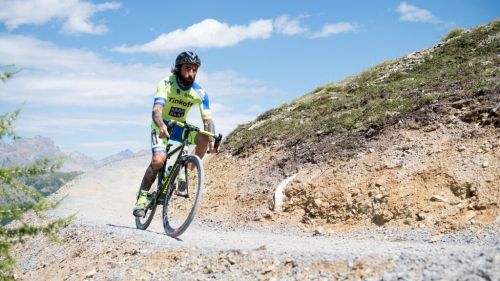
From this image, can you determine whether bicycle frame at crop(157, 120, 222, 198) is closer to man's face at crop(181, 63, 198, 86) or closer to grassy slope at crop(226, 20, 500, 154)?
man's face at crop(181, 63, 198, 86)

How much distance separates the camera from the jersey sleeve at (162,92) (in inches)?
364

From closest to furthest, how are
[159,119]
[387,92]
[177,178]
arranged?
1. [159,119]
2. [177,178]
3. [387,92]

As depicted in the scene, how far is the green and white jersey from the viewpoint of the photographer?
9.49 m

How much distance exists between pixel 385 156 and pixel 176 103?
20.3ft

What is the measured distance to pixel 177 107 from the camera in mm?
9781

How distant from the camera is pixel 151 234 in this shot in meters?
9.27

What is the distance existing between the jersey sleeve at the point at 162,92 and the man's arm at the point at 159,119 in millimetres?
111

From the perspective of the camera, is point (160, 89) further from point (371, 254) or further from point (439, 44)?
point (439, 44)

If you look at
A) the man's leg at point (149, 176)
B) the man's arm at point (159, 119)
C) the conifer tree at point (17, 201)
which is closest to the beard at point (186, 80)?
the man's arm at point (159, 119)

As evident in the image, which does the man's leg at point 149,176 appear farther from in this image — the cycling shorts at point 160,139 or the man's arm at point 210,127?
the man's arm at point 210,127

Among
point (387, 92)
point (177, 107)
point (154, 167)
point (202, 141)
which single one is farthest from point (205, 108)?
point (387, 92)

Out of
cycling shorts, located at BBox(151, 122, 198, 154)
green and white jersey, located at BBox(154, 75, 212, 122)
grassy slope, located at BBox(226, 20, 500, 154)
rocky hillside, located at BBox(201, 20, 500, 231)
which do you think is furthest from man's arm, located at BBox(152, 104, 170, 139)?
grassy slope, located at BBox(226, 20, 500, 154)

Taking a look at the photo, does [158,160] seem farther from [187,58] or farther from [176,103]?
[187,58]

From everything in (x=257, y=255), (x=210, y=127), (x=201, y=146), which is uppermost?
(x=210, y=127)
